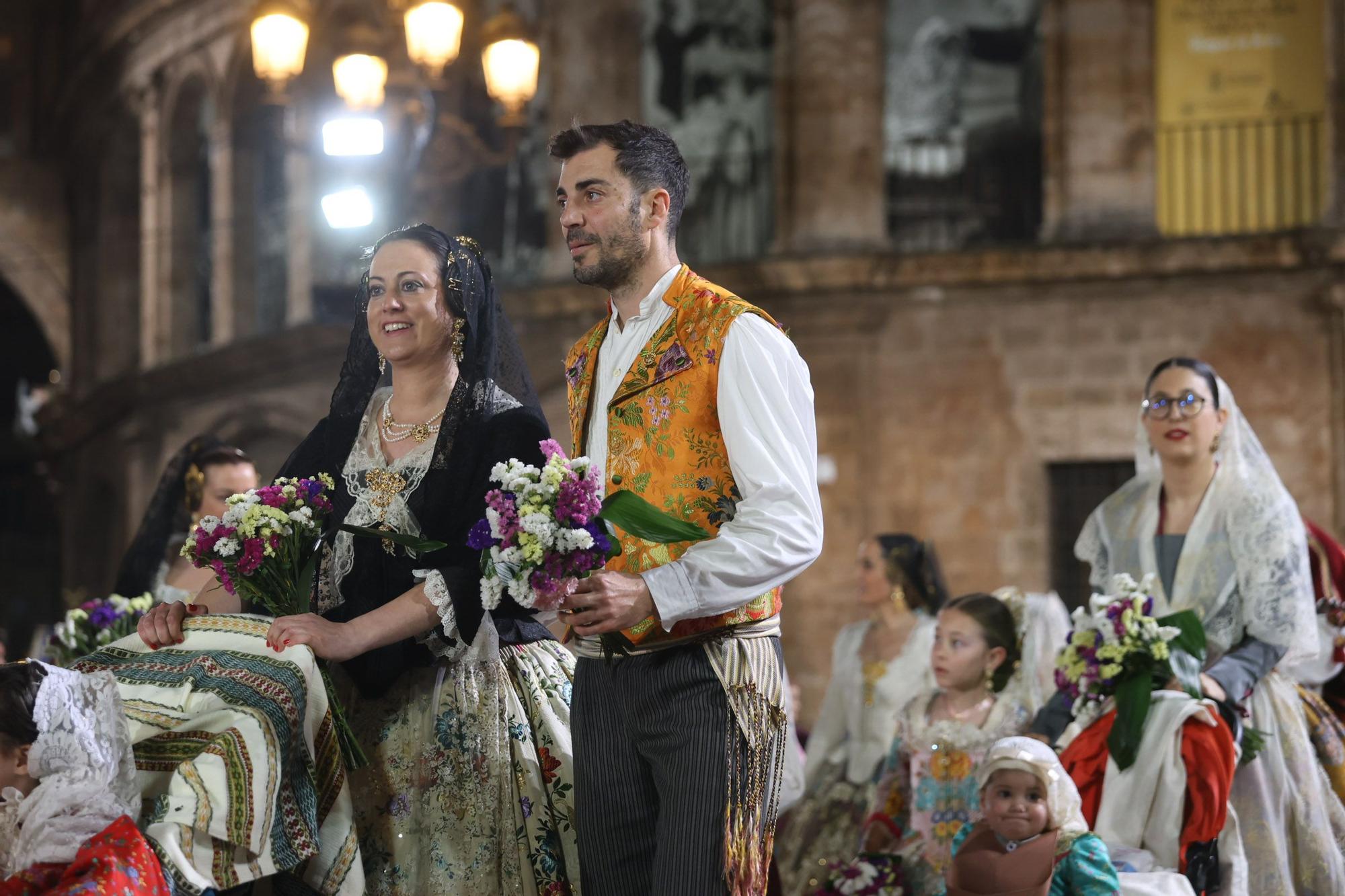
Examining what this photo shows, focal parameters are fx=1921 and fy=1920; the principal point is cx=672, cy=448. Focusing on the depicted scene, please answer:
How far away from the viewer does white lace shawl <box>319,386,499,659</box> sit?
4.61m

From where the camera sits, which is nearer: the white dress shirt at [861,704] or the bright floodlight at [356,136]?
the white dress shirt at [861,704]

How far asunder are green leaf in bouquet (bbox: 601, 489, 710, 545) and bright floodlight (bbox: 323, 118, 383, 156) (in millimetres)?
8298

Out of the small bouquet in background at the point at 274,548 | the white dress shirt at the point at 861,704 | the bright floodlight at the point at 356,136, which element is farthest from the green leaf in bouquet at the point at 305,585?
the bright floodlight at the point at 356,136

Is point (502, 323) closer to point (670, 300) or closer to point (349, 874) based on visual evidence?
point (670, 300)

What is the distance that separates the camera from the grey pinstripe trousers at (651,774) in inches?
155

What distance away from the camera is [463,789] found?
4695 mm

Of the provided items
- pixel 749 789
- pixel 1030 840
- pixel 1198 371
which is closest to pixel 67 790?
pixel 749 789

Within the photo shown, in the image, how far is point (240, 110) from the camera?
22172 millimetres

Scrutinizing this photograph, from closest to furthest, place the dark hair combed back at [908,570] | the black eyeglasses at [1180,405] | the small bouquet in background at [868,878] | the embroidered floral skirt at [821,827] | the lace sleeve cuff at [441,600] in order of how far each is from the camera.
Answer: the lace sleeve cuff at [441,600] → the black eyeglasses at [1180,405] → the small bouquet in background at [868,878] → the embroidered floral skirt at [821,827] → the dark hair combed back at [908,570]

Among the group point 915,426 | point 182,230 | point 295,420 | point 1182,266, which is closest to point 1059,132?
point 1182,266

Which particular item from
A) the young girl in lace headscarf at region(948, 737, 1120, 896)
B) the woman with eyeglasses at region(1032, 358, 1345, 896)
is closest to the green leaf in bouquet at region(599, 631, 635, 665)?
the young girl in lace headscarf at region(948, 737, 1120, 896)

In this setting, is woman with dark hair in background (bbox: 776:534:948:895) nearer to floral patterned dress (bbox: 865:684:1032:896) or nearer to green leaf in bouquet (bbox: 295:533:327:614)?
floral patterned dress (bbox: 865:684:1032:896)

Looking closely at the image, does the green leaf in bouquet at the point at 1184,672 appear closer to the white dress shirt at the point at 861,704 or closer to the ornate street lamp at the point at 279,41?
the white dress shirt at the point at 861,704

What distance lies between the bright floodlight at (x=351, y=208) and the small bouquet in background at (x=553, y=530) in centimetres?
850
